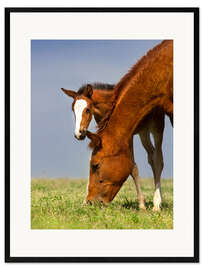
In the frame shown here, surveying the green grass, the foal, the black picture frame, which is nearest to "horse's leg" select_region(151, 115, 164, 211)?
the foal

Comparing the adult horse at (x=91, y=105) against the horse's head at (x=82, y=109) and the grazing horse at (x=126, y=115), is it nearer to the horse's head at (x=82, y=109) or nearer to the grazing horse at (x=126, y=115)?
the horse's head at (x=82, y=109)

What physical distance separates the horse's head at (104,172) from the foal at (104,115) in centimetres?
43

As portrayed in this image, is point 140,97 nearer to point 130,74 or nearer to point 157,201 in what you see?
point 130,74

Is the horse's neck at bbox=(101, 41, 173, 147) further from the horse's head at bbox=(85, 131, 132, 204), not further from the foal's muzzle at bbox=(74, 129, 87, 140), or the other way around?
the foal's muzzle at bbox=(74, 129, 87, 140)

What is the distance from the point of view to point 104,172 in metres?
7.14

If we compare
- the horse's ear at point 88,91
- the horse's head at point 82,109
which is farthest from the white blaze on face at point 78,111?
the horse's ear at point 88,91

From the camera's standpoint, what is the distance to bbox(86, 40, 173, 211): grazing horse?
7.17m

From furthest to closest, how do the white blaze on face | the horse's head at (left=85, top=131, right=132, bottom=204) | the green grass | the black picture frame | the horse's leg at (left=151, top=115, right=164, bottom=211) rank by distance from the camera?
1. the horse's leg at (left=151, top=115, right=164, bottom=211)
2. the white blaze on face
3. the horse's head at (left=85, top=131, right=132, bottom=204)
4. the green grass
5. the black picture frame

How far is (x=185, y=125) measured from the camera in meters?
6.56
